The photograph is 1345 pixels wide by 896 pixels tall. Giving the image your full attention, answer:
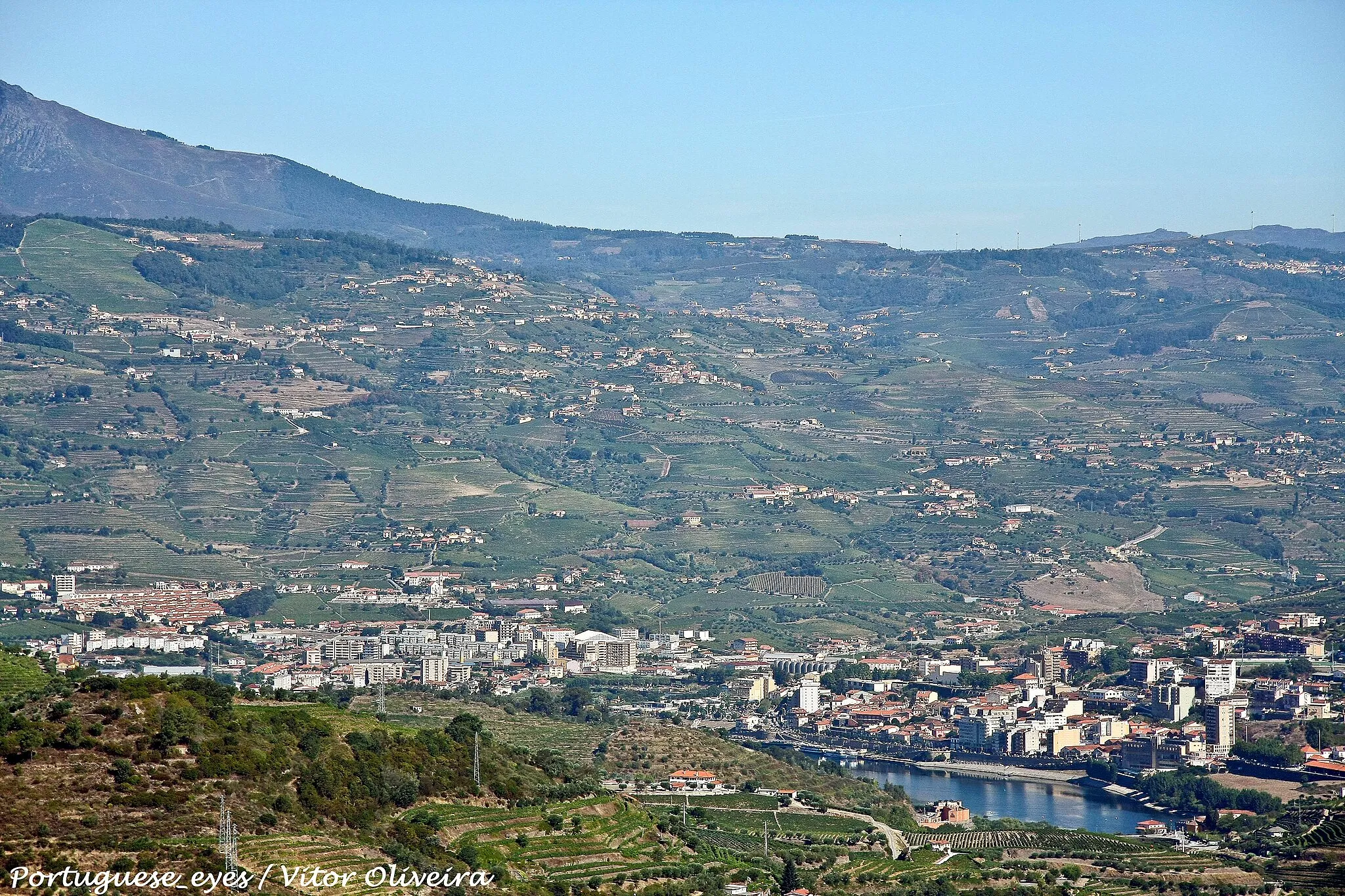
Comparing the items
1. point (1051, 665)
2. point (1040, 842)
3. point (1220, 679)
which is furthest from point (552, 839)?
point (1051, 665)

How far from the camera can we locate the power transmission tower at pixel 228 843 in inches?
942

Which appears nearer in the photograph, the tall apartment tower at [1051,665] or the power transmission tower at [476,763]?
the power transmission tower at [476,763]

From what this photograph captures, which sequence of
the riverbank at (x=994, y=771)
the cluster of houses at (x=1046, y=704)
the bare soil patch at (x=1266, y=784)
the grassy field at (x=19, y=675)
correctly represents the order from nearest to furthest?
the grassy field at (x=19, y=675)
the bare soil patch at (x=1266, y=784)
the riverbank at (x=994, y=771)
the cluster of houses at (x=1046, y=704)

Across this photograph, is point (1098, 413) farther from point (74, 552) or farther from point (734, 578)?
point (74, 552)

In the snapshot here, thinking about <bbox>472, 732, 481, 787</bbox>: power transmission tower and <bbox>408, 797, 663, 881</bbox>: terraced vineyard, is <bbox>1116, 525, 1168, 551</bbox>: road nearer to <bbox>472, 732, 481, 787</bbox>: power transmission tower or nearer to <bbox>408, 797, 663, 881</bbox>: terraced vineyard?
<bbox>472, 732, 481, 787</bbox>: power transmission tower

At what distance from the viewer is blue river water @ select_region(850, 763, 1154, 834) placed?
57031 millimetres

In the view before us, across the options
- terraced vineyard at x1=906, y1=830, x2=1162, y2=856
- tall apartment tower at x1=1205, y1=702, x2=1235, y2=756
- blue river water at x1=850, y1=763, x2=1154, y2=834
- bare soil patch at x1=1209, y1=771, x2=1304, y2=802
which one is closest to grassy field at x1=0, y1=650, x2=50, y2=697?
terraced vineyard at x1=906, y1=830, x2=1162, y2=856

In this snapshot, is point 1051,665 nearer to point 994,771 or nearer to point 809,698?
point 809,698

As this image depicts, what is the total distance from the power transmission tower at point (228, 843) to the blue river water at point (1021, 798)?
30.0 metres

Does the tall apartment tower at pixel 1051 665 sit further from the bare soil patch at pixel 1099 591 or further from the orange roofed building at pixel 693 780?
the orange roofed building at pixel 693 780

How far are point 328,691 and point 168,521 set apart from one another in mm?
57867

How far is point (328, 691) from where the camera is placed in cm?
5244

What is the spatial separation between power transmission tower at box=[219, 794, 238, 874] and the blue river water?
3003cm

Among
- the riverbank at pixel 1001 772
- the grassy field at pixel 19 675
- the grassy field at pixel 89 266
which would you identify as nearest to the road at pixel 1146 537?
the riverbank at pixel 1001 772
